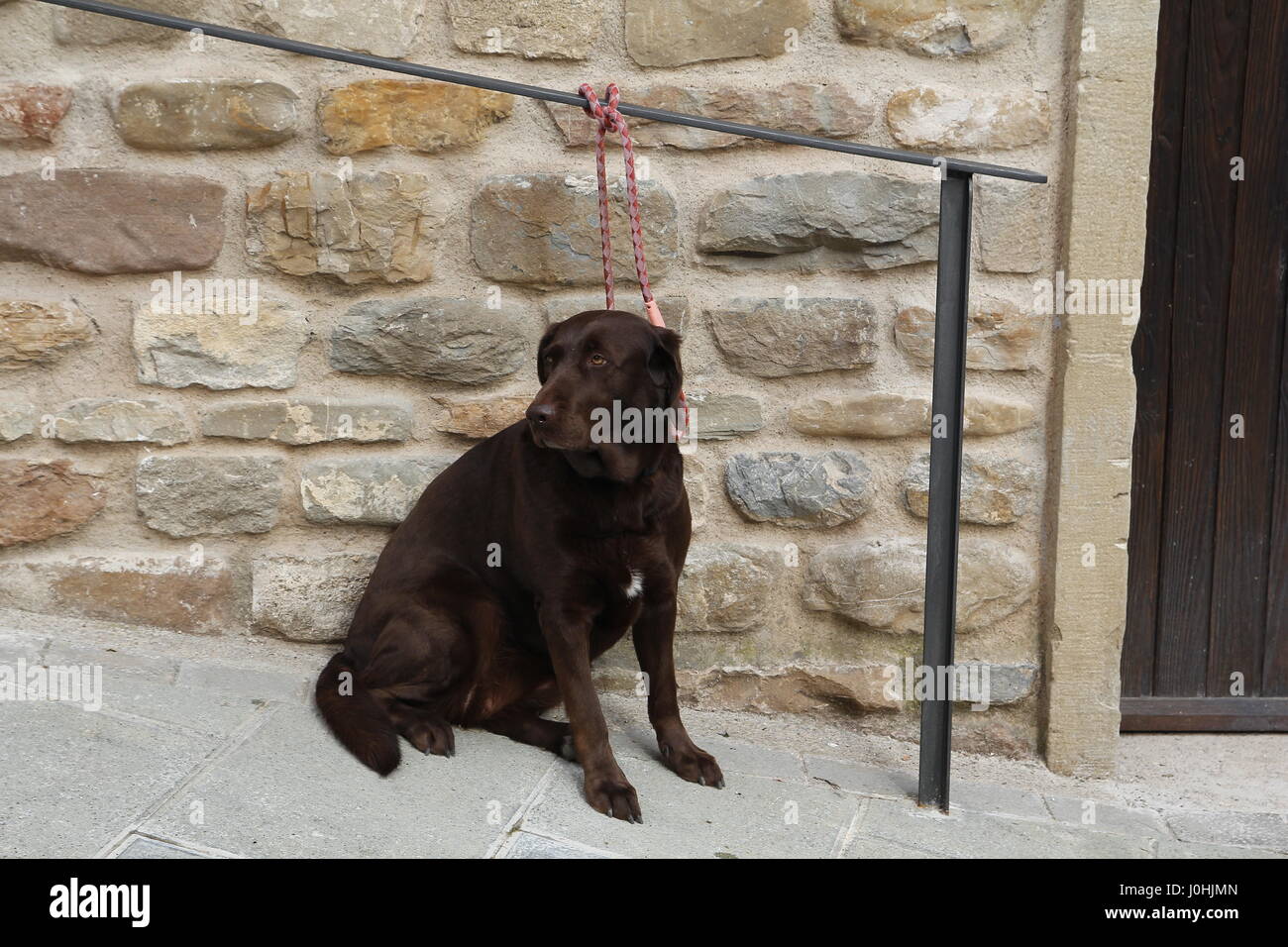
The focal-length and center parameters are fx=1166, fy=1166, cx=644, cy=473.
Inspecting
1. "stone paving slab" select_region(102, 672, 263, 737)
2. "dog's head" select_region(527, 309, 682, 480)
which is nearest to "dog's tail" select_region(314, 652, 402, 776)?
"stone paving slab" select_region(102, 672, 263, 737)

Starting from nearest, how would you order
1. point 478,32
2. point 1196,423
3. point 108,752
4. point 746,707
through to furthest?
point 108,752 → point 478,32 → point 746,707 → point 1196,423

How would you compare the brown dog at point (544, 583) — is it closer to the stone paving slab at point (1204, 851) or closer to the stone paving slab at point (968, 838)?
the stone paving slab at point (968, 838)

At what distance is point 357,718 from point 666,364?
1.09m

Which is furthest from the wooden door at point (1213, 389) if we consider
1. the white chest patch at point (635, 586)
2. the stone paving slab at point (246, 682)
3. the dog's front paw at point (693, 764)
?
the stone paving slab at point (246, 682)

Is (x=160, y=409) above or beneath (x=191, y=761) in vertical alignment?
above

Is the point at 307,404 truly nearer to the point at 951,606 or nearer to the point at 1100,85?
the point at 951,606

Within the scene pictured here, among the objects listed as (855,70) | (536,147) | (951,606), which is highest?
(855,70)

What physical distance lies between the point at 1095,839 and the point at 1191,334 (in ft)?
5.13

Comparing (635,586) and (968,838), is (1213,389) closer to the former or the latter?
(968,838)

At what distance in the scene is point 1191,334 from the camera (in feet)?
11.5

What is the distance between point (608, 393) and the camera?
259cm

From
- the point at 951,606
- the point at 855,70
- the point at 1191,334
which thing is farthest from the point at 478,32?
the point at 1191,334

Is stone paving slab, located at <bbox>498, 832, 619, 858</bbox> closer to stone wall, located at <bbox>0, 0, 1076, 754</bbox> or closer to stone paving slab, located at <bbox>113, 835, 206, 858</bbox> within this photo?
stone paving slab, located at <bbox>113, 835, 206, 858</bbox>

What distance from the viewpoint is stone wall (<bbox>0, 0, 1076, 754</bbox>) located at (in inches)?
119
